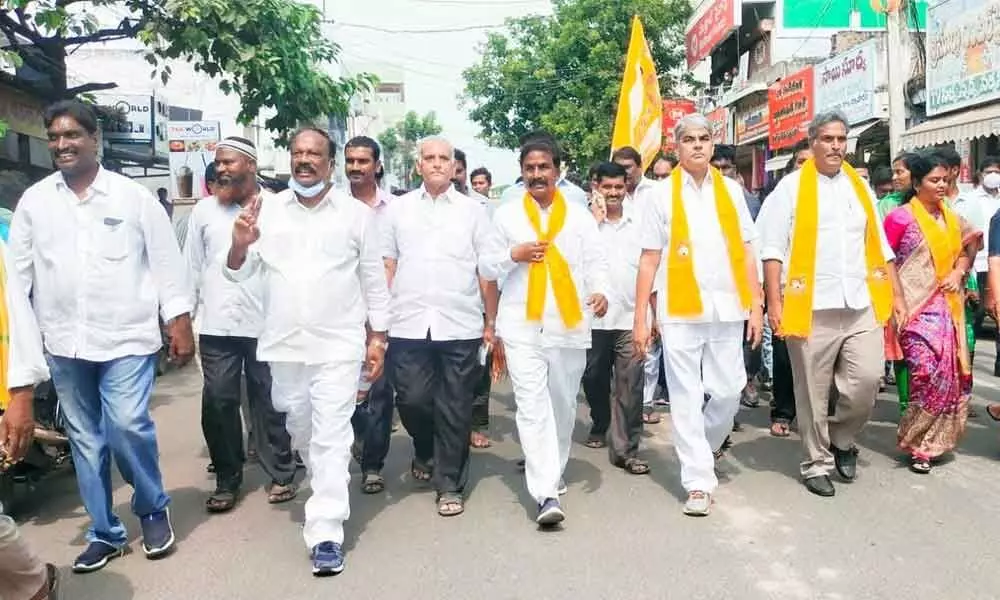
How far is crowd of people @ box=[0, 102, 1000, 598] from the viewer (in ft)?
13.3

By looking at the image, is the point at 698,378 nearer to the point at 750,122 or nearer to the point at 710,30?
the point at 750,122

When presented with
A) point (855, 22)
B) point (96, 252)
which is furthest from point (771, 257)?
point (855, 22)

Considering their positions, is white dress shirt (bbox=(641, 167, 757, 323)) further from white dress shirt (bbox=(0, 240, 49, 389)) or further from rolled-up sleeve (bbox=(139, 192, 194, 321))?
white dress shirt (bbox=(0, 240, 49, 389))

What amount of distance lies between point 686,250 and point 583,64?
29037 millimetres

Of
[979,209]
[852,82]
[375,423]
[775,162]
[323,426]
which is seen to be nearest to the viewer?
[323,426]

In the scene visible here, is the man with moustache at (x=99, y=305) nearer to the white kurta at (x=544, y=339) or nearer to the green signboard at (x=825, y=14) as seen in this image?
the white kurta at (x=544, y=339)

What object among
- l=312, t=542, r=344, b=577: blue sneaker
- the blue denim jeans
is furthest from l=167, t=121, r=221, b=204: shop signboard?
l=312, t=542, r=344, b=577: blue sneaker

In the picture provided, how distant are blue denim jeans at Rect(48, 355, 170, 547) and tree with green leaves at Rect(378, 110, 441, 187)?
6238 cm

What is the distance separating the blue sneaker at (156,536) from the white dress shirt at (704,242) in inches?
102

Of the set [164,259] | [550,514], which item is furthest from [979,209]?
[164,259]

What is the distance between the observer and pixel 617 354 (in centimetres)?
576

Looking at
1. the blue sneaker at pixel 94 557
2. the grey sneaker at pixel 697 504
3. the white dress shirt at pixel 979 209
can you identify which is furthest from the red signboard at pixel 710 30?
the blue sneaker at pixel 94 557

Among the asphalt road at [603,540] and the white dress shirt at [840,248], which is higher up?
the white dress shirt at [840,248]

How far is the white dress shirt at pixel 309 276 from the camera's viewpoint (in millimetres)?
4191
